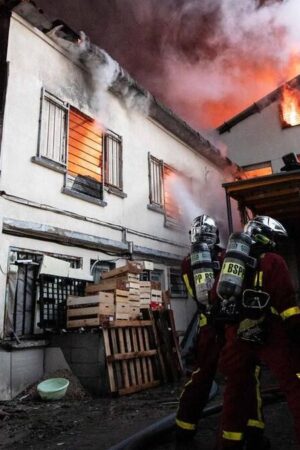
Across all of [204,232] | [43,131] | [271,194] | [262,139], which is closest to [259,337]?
[204,232]

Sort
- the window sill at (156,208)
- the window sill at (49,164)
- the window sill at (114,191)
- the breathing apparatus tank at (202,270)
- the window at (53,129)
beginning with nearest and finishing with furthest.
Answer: the breathing apparatus tank at (202,270) < the window sill at (49,164) < the window at (53,129) < the window sill at (114,191) < the window sill at (156,208)

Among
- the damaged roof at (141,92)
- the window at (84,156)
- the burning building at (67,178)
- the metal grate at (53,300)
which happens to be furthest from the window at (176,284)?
the damaged roof at (141,92)

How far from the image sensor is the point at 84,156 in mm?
8727

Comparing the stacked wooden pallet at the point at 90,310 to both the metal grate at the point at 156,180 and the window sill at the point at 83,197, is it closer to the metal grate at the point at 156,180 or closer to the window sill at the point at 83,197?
the window sill at the point at 83,197

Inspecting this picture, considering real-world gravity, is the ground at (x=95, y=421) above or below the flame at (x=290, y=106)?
below

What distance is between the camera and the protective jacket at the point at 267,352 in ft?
9.07

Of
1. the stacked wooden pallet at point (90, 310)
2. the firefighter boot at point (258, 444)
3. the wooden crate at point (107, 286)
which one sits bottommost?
the firefighter boot at point (258, 444)

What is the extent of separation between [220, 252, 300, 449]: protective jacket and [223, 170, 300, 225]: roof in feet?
19.9

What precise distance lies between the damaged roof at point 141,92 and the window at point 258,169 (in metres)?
0.48

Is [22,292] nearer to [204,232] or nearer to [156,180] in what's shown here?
[204,232]

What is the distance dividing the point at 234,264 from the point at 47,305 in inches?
185

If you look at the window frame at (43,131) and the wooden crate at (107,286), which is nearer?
the wooden crate at (107,286)

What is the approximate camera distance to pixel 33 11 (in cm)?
728

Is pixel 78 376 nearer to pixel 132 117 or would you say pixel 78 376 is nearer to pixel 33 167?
pixel 33 167
